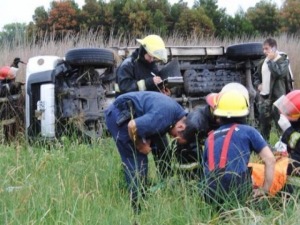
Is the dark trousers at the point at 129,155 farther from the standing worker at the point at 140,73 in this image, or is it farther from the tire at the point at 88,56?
the tire at the point at 88,56

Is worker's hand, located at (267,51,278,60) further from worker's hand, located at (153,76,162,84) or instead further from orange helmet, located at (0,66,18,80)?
orange helmet, located at (0,66,18,80)

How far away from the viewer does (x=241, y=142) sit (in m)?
4.36

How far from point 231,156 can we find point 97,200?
3.26 ft

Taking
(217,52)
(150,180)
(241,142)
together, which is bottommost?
(150,180)

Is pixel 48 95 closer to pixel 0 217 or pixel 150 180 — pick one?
pixel 150 180

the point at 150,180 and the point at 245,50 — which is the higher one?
the point at 245,50

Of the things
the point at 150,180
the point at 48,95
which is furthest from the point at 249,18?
the point at 150,180

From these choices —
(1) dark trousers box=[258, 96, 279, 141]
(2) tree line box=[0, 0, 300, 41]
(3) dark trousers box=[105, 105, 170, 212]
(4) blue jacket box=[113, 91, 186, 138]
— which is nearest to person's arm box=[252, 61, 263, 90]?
(1) dark trousers box=[258, 96, 279, 141]

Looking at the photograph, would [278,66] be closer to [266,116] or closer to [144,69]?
[266,116]

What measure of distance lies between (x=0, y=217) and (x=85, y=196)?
58 centimetres

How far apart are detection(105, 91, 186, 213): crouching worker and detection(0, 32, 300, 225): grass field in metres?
0.16

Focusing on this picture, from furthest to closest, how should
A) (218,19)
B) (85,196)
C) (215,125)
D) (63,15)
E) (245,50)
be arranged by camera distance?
(218,19)
(63,15)
(245,50)
(215,125)
(85,196)

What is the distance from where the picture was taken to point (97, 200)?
4445 mm

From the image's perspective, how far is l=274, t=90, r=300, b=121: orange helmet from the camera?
4806 mm
